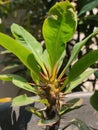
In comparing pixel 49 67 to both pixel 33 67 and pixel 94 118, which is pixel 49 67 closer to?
pixel 33 67

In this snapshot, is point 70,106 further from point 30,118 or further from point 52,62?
point 30,118

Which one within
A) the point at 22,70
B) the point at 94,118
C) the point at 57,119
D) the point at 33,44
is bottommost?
the point at 22,70

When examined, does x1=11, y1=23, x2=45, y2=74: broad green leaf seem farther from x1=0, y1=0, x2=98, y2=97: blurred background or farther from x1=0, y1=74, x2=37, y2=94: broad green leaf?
x1=0, y1=0, x2=98, y2=97: blurred background

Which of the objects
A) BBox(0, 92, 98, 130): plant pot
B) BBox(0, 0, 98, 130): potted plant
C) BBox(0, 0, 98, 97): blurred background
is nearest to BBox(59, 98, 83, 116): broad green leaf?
BBox(0, 0, 98, 130): potted plant

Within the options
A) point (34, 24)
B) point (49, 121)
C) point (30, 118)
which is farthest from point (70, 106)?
point (34, 24)

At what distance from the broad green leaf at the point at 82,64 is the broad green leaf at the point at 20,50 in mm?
56

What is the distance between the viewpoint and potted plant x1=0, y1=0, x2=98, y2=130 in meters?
0.57

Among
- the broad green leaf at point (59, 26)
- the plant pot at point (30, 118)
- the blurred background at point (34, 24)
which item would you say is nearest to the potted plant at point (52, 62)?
the broad green leaf at point (59, 26)

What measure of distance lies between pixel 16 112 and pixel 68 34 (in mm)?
287

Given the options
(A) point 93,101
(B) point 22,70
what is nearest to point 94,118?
(A) point 93,101

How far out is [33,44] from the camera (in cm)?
66

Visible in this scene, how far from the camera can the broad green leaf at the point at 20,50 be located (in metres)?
0.56

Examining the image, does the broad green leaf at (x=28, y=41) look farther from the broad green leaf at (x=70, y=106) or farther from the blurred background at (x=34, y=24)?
the blurred background at (x=34, y=24)

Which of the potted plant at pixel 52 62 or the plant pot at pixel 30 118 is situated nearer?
the potted plant at pixel 52 62
